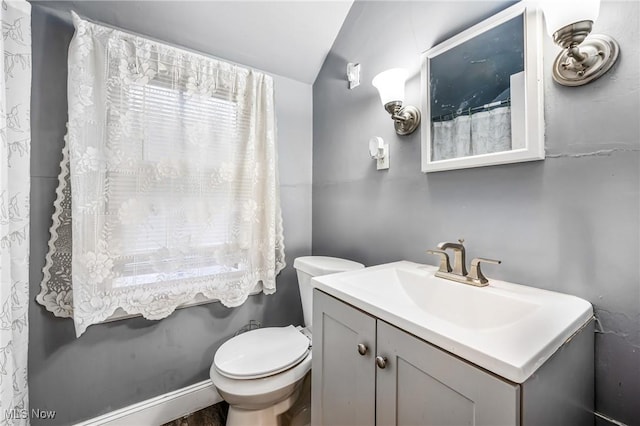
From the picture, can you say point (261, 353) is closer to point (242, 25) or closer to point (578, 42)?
point (578, 42)

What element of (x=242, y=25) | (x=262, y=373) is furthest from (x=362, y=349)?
(x=242, y=25)

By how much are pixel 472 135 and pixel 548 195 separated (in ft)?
1.05

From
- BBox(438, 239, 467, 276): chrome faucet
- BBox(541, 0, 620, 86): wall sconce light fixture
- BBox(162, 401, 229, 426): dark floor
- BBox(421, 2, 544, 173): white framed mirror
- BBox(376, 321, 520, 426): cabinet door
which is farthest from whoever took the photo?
BBox(162, 401, 229, 426): dark floor

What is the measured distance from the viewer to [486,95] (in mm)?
917

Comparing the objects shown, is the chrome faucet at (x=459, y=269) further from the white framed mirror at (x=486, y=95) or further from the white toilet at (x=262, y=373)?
the white toilet at (x=262, y=373)

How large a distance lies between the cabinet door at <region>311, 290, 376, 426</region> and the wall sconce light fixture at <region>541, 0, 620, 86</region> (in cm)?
89

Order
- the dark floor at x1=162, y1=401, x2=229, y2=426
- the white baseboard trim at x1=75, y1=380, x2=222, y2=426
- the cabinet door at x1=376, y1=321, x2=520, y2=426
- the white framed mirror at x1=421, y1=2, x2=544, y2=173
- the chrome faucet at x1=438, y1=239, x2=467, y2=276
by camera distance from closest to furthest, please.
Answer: the cabinet door at x1=376, y1=321, x2=520, y2=426 → the white framed mirror at x1=421, y1=2, x2=544, y2=173 → the chrome faucet at x1=438, y1=239, x2=467, y2=276 → the white baseboard trim at x1=75, y1=380, x2=222, y2=426 → the dark floor at x1=162, y1=401, x2=229, y2=426

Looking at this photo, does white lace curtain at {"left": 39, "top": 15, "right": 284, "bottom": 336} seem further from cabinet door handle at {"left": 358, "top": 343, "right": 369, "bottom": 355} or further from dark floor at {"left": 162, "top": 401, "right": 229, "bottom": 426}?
cabinet door handle at {"left": 358, "top": 343, "right": 369, "bottom": 355}

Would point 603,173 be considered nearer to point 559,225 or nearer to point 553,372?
point 559,225

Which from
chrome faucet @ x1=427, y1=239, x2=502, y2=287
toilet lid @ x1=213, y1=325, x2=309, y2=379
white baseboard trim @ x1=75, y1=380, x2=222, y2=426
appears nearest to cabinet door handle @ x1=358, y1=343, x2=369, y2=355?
chrome faucet @ x1=427, y1=239, x2=502, y2=287

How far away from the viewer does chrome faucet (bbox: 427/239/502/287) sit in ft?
2.81

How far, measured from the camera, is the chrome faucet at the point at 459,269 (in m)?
0.86

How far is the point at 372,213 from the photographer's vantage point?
1382 millimetres

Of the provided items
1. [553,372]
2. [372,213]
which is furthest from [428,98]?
[553,372]
